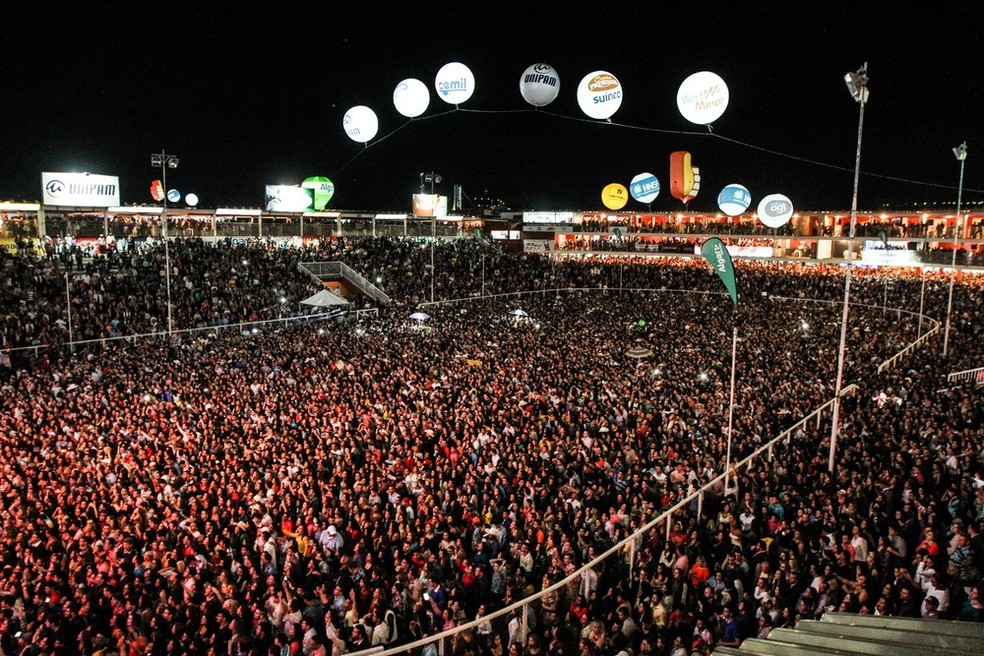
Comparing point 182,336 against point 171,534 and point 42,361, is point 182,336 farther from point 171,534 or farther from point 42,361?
point 171,534

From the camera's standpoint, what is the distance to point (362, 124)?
19531 millimetres

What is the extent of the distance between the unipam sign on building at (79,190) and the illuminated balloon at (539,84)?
24817 millimetres

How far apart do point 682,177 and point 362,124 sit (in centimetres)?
1066

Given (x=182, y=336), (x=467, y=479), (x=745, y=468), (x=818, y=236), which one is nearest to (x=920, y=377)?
(x=745, y=468)

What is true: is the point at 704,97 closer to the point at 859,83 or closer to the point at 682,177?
the point at 859,83

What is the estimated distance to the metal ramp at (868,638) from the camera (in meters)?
5.07

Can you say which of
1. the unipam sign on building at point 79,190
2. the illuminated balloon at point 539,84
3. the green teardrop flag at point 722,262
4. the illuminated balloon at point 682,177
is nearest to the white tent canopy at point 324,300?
the illuminated balloon at point 539,84

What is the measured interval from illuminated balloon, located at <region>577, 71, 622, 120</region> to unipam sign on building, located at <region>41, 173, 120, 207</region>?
85.4 feet

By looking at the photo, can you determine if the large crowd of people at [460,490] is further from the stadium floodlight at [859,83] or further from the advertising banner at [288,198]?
the advertising banner at [288,198]

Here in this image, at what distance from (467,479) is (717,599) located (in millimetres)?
4148

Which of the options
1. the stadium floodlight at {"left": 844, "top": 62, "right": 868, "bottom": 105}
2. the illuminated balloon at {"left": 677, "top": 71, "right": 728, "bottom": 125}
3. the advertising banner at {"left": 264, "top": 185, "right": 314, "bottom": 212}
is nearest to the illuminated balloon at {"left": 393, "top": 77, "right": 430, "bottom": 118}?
the illuminated balloon at {"left": 677, "top": 71, "right": 728, "bottom": 125}

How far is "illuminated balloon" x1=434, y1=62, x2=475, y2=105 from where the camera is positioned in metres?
16.0

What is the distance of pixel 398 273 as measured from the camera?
3519 centimetres

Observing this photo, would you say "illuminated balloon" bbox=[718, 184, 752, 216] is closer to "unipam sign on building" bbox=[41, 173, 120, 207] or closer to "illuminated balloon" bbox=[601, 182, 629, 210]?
"illuminated balloon" bbox=[601, 182, 629, 210]
